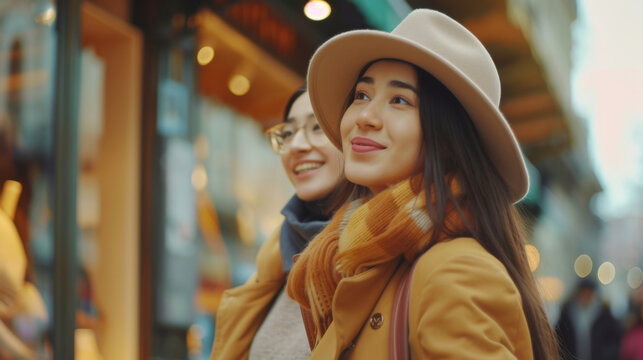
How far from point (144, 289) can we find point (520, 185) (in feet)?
14.4

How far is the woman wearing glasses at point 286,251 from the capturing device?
2.39 metres

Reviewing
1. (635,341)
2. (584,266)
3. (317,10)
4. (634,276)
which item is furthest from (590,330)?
(634,276)

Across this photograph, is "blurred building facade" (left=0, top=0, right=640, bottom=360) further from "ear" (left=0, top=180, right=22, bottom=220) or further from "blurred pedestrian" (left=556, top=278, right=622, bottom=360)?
"blurred pedestrian" (left=556, top=278, right=622, bottom=360)

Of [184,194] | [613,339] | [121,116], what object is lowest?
[613,339]

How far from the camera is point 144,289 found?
221 inches

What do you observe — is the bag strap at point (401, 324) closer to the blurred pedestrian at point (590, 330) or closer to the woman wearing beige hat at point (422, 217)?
the woman wearing beige hat at point (422, 217)

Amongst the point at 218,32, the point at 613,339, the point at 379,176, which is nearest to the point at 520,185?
the point at 379,176

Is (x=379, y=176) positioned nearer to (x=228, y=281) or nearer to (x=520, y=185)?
(x=520, y=185)

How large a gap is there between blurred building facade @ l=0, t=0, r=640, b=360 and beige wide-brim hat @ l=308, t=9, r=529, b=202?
10.6ft

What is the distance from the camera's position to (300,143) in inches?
102

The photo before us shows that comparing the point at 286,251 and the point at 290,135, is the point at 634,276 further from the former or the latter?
the point at 286,251

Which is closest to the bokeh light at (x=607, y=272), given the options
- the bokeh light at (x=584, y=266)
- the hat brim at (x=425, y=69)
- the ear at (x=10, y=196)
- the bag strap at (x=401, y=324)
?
the bokeh light at (x=584, y=266)

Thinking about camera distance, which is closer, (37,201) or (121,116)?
(37,201)

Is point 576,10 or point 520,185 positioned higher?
point 576,10
